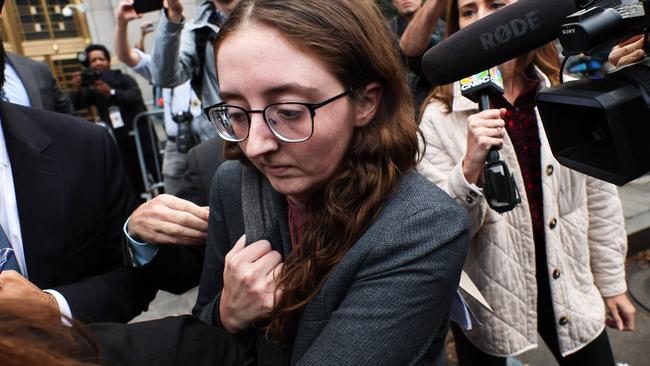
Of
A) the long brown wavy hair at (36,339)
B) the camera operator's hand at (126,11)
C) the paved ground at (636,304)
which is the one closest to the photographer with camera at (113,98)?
the paved ground at (636,304)

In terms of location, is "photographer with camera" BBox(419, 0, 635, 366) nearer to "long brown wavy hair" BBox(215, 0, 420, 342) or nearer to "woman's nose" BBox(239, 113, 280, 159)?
"long brown wavy hair" BBox(215, 0, 420, 342)

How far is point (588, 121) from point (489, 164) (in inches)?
15.9

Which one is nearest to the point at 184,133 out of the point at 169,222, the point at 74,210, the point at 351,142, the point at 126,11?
the point at 126,11

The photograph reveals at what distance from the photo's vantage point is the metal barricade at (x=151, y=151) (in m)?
5.34

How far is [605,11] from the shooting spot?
76 cm

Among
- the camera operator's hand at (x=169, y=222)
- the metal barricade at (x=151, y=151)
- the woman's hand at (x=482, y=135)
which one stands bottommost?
the metal barricade at (x=151, y=151)

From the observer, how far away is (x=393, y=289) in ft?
3.18

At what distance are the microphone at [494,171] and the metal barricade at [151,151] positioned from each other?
14.6 feet

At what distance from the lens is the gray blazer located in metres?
0.96

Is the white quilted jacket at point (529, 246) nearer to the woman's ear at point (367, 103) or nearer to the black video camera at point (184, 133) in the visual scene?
the woman's ear at point (367, 103)

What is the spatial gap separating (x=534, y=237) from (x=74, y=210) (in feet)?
4.92

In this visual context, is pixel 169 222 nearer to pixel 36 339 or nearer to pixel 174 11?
pixel 36 339

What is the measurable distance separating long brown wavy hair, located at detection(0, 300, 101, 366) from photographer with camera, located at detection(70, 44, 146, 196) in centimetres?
525

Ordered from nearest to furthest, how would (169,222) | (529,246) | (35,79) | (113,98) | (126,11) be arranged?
(169,222) → (529,246) → (126,11) → (35,79) → (113,98)
